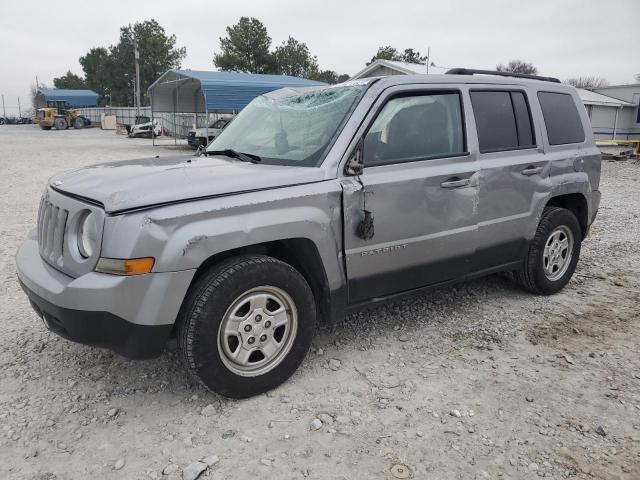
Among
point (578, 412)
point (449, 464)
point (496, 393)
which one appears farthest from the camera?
point (496, 393)

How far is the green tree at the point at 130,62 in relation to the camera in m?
59.4

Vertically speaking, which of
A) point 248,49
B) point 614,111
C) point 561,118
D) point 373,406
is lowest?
point 373,406

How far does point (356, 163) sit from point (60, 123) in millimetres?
48531

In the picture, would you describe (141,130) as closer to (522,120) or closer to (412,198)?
(522,120)

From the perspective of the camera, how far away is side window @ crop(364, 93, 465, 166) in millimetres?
3377

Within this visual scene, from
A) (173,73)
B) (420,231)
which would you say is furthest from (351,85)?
(173,73)

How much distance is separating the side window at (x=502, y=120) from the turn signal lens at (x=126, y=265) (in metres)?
2.61

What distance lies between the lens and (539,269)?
14.9ft

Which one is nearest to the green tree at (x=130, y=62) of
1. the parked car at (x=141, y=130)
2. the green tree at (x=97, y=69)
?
the green tree at (x=97, y=69)

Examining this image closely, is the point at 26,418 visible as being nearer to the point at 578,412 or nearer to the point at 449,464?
the point at 449,464

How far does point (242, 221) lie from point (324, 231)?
0.53 m

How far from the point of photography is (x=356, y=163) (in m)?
3.18

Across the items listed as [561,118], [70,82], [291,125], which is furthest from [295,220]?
[70,82]

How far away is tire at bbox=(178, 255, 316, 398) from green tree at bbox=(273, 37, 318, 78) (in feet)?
167
